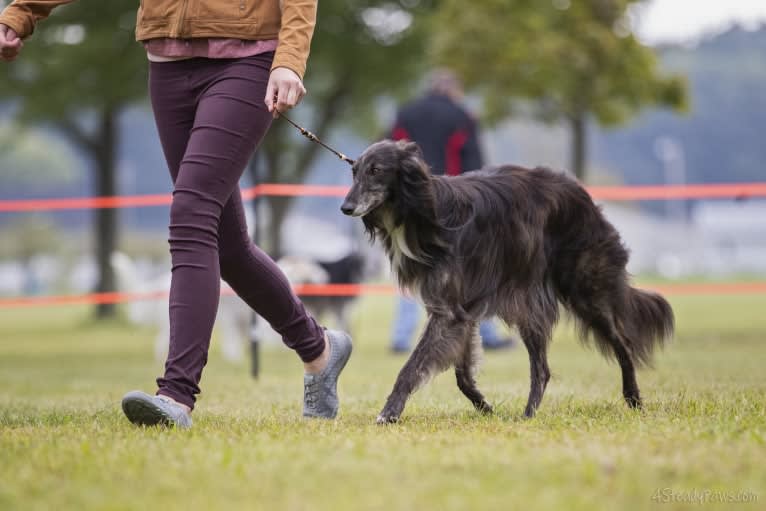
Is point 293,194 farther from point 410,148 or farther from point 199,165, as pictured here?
point 199,165

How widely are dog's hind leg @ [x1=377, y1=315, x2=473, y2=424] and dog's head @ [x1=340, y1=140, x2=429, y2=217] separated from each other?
1.83 ft

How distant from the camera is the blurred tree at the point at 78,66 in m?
17.1

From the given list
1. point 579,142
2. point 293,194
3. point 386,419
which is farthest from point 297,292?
point 579,142

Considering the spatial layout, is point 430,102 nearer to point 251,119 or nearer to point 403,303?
point 403,303

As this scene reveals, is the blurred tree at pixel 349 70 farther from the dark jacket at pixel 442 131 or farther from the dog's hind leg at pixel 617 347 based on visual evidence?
the dog's hind leg at pixel 617 347

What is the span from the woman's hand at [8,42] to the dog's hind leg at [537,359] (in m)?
2.50

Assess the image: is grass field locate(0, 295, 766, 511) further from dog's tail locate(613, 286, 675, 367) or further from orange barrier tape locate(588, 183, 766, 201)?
orange barrier tape locate(588, 183, 766, 201)

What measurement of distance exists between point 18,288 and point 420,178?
41.6m

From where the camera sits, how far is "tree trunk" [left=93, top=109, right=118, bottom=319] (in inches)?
766

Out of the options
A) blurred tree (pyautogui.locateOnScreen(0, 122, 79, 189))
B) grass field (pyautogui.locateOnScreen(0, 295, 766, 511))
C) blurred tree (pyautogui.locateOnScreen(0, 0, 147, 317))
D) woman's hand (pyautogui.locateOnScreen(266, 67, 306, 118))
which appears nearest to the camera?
grass field (pyautogui.locateOnScreen(0, 295, 766, 511))

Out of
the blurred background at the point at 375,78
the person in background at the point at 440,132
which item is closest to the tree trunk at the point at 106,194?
the blurred background at the point at 375,78

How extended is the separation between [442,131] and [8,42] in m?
6.68

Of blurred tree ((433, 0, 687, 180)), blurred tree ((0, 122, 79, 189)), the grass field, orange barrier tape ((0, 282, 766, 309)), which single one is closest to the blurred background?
blurred tree ((433, 0, 687, 180))

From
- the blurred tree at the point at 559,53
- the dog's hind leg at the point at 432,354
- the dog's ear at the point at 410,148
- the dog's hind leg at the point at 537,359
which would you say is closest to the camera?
the dog's hind leg at the point at 432,354
